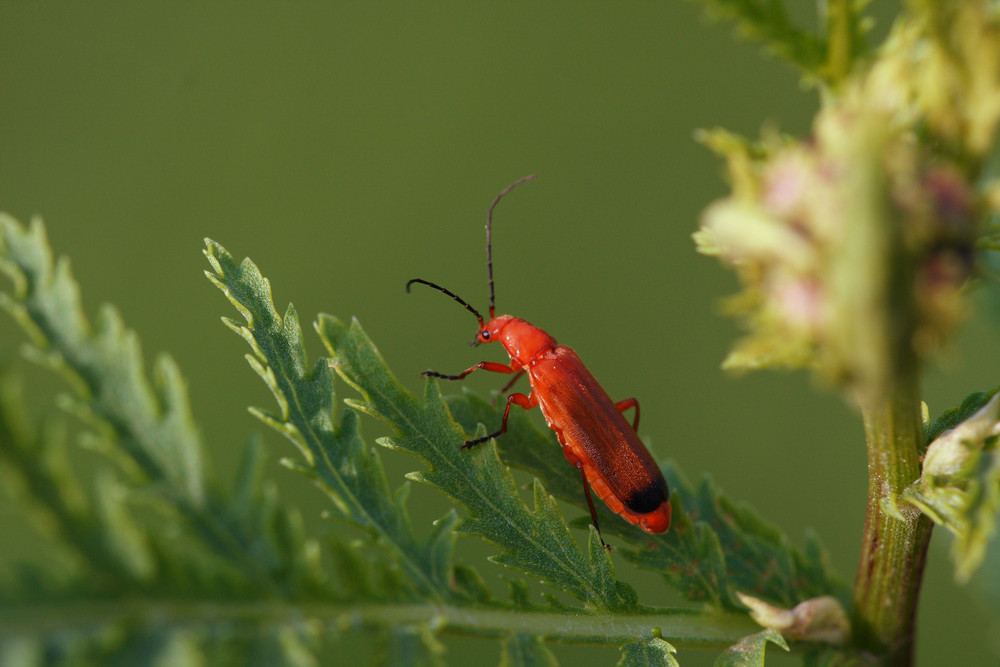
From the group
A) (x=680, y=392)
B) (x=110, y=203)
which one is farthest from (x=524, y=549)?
(x=110, y=203)

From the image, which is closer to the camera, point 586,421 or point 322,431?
point 322,431

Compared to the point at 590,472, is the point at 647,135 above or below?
above

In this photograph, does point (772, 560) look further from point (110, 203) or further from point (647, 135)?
point (110, 203)

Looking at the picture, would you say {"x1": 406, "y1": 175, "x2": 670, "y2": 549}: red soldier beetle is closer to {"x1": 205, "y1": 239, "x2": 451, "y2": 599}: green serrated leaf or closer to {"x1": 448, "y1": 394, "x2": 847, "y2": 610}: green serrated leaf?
{"x1": 448, "y1": 394, "x2": 847, "y2": 610}: green serrated leaf

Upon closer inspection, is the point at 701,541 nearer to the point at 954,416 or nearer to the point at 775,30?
the point at 954,416

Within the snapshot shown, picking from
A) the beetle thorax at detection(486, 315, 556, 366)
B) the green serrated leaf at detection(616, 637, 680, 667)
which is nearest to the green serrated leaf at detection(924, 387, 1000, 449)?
the green serrated leaf at detection(616, 637, 680, 667)

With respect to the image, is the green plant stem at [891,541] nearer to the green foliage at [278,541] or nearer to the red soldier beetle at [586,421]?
the green foliage at [278,541]

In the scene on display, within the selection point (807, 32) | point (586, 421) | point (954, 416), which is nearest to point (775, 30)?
point (807, 32)
